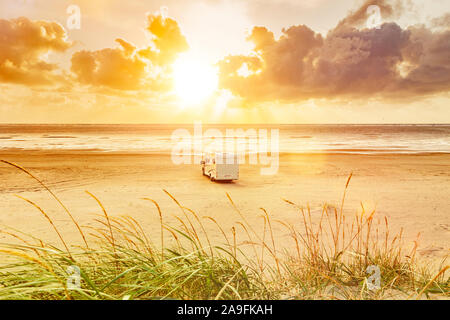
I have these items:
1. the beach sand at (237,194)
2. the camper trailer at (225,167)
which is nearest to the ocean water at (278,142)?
the beach sand at (237,194)

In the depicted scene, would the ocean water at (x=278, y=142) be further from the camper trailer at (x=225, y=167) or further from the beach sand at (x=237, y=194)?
the camper trailer at (x=225, y=167)

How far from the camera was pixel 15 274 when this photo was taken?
2199mm

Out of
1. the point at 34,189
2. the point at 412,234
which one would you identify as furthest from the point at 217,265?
the point at 34,189

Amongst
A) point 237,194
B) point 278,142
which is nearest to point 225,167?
point 237,194

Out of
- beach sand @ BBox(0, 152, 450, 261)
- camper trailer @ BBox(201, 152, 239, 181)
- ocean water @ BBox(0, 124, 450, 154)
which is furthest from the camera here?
ocean water @ BBox(0, 124, 450, 154)

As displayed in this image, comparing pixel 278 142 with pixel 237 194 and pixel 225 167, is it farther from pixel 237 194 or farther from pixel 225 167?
pixel 237 194

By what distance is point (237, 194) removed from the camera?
41.0ft

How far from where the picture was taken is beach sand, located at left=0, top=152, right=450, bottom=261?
333 inches

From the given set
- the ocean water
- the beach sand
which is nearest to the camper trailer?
the beach sand

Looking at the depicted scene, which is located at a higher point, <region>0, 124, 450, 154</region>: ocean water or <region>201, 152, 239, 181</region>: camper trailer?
<region>0, 124, 450, 154</region>: ocean water

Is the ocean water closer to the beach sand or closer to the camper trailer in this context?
the beach sand

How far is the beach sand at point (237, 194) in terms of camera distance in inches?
333
